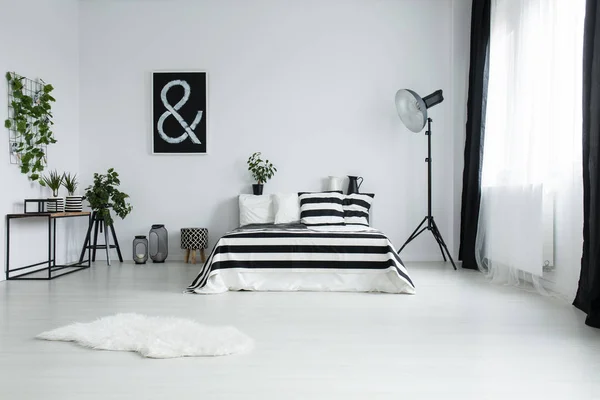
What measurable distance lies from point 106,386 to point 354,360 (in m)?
1.06

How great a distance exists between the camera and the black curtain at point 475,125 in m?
5.14

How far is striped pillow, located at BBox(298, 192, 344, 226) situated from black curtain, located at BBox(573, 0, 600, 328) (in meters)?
2.40

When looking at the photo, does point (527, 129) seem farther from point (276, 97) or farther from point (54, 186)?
point (54, 186)

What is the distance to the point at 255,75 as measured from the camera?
6047mm

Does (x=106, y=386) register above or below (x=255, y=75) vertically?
below

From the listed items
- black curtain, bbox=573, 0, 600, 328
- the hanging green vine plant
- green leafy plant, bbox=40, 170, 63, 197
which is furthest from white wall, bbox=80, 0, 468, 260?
black curtain, bbox=573, 0, 600, 328

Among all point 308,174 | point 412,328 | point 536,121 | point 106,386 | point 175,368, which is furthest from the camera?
point 308,174

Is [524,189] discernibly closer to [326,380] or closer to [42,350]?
[326,380]

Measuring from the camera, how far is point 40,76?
528cm

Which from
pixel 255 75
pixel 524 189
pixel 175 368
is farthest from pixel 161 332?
pixel 255 75

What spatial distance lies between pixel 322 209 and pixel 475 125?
5.75 feet

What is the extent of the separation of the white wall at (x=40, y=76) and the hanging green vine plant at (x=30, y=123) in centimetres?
8

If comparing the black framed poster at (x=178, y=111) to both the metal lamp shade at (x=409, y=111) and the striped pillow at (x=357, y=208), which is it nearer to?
the striped pillow at (x=357, y=208)

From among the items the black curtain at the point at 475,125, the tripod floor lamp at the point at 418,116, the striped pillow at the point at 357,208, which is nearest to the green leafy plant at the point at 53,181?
the striped pillow at the point at 357,208
